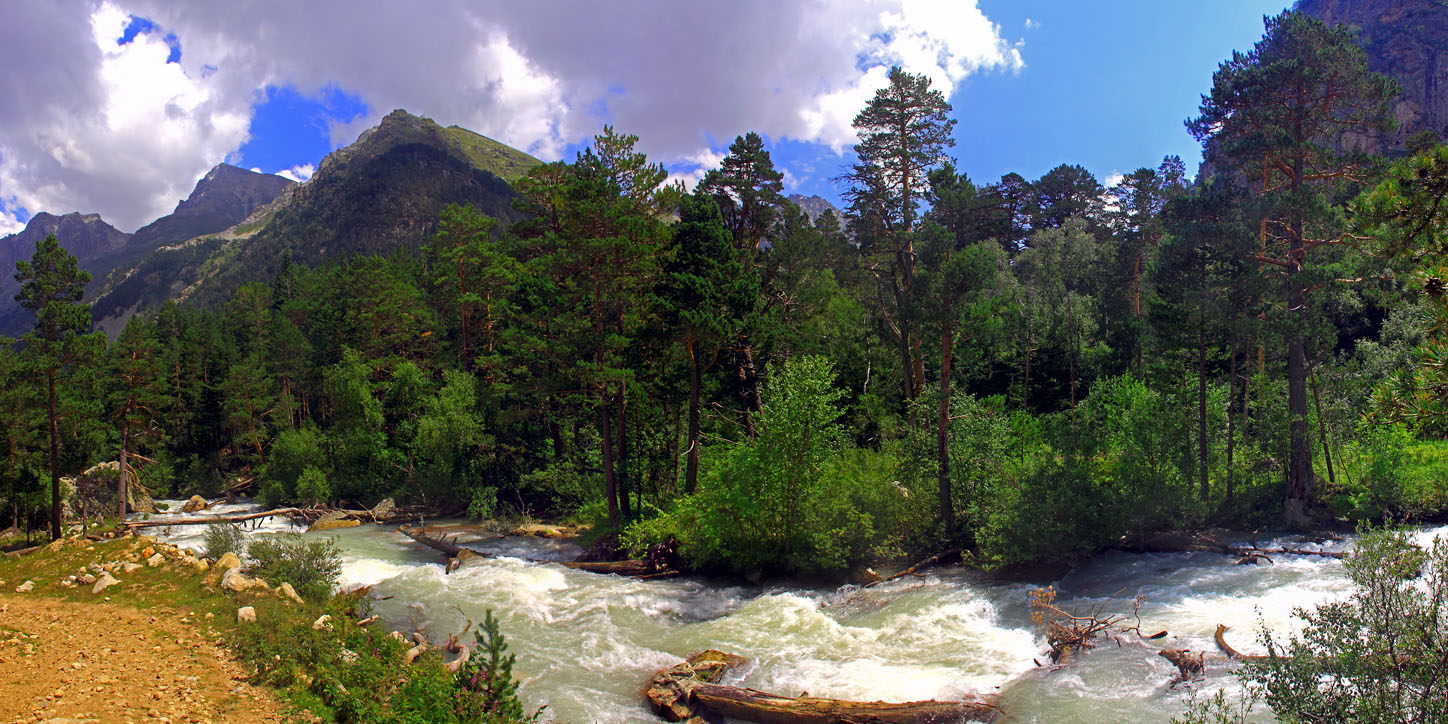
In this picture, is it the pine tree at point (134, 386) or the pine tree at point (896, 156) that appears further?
the pine tree at point (134, 386)

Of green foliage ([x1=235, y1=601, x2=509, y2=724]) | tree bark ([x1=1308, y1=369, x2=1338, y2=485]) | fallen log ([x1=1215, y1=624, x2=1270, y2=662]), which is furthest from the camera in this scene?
tree bark ([x1=1308, y1=369, x2=1338, y2=485])

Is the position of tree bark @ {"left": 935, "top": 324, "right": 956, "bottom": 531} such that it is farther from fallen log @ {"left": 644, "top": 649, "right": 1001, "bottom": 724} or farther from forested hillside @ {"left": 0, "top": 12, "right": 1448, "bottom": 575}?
fallen log @ {"left": 644, "top": 649, "right": 1001, "bottom": 724}

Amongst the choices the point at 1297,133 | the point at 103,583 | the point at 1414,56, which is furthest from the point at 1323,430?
the point at 1414,56

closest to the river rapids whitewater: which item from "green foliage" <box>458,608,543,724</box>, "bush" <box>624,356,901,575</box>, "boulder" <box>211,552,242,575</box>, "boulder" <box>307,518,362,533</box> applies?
"bush" <box>624,356,901,575</box>

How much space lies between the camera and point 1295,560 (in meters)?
19.0

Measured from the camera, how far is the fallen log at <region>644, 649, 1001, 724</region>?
1135 cm

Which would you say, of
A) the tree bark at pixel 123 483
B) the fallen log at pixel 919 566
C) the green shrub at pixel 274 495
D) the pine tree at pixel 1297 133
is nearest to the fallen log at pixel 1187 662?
the fallen log at pixel 919 566

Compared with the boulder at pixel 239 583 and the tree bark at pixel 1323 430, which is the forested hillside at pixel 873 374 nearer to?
the tree bark at pixel 1323 430

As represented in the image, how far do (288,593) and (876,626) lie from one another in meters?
14.2

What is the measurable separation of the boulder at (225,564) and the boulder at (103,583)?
6.91 feet

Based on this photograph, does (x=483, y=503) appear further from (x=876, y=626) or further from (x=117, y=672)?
(x=876, y=626)

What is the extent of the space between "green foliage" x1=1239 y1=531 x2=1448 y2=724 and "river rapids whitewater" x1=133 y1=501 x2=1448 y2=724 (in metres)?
3.92

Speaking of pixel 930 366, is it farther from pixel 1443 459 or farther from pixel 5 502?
pixel 5 502

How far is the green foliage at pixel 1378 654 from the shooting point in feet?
21.8
